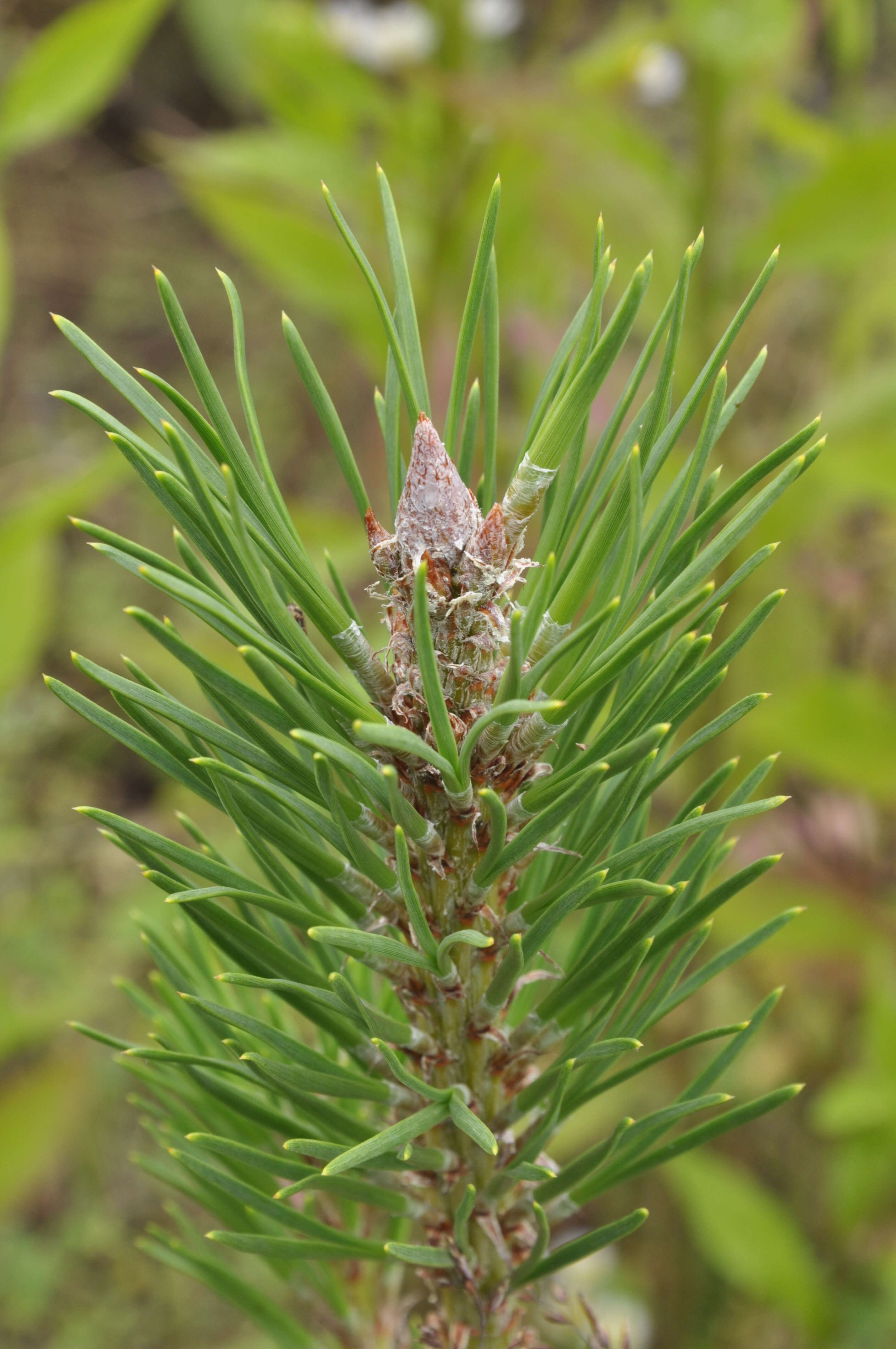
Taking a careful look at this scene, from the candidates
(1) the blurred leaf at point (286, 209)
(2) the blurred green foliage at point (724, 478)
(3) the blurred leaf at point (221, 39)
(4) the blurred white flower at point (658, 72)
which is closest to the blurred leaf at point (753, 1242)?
(2) the blurred green foliage at point (724, 478)

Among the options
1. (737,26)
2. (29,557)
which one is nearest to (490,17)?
(737,26)

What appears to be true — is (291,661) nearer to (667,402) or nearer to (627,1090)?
(667,402)

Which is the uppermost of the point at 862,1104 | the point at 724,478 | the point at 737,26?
the point at 737,26

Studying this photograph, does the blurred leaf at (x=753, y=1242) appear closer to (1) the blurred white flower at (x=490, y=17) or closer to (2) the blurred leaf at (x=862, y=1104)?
(2) the blurred leaf at (x=862, y=1104)

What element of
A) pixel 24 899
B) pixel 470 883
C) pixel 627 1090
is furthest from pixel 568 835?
pixel 24 899

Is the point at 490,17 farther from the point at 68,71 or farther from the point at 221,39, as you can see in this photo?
the point at 221,39

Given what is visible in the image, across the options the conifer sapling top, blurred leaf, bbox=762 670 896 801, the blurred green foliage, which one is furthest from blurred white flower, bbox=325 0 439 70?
the conifer sapling top
